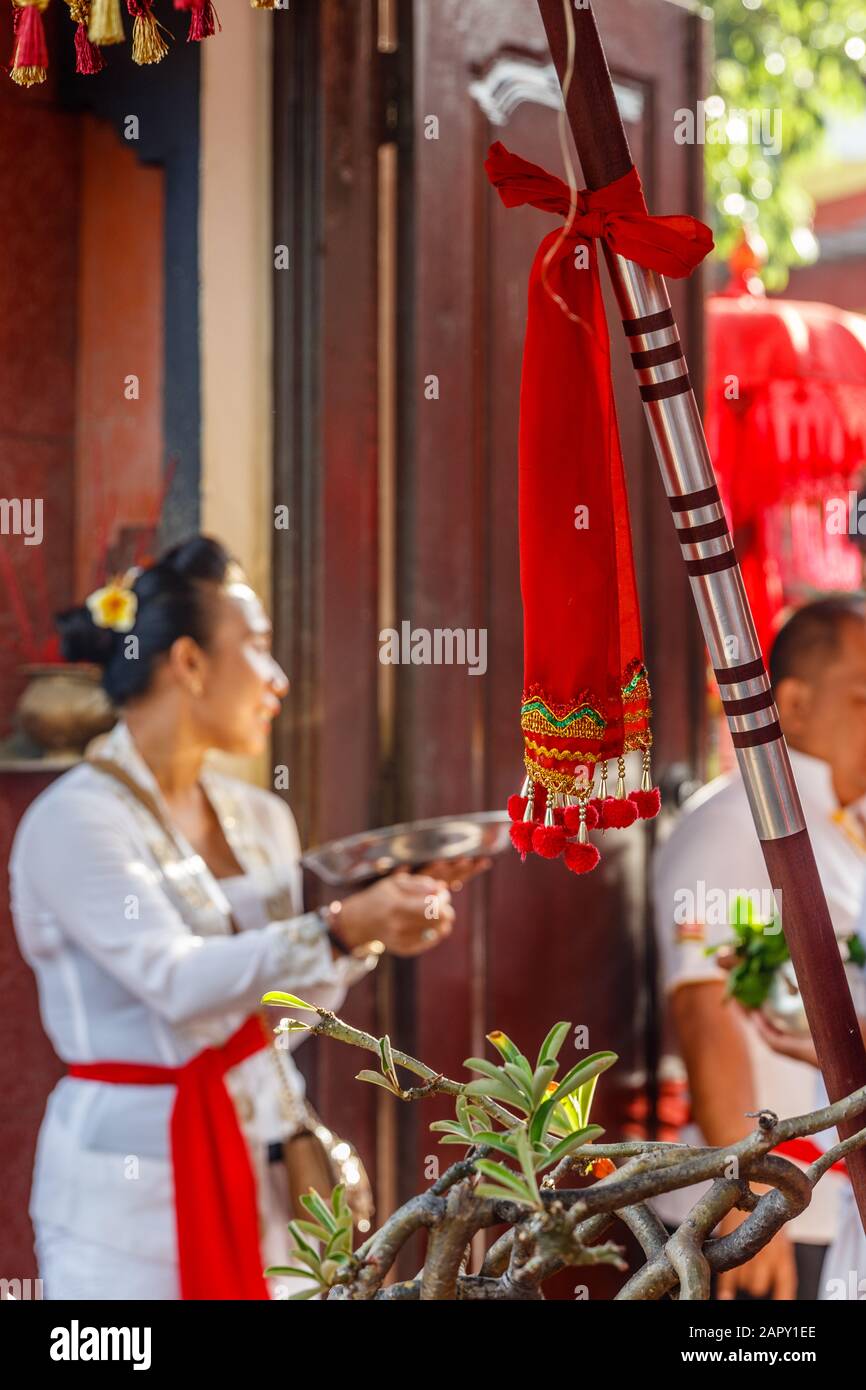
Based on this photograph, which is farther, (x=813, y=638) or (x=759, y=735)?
(x=813, y=638)

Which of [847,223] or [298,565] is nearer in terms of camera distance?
[298,565]

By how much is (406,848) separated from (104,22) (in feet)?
3.83

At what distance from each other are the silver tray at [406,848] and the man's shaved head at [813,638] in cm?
66

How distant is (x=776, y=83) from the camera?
4.16 m

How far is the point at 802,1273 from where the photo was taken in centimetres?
221

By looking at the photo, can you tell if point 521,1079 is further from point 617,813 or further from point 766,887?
point 766,887

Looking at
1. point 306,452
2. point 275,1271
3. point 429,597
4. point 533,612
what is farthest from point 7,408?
point 275,1271

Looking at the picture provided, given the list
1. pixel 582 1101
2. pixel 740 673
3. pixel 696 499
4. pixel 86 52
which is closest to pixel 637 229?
pixel 696 499

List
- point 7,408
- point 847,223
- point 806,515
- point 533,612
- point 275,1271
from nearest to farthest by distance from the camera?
point 275,1271
point 533,612
point 7,408
point 806,515
point 847,223

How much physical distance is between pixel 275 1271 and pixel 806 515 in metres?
2.33

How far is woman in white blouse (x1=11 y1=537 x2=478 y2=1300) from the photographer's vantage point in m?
1.61

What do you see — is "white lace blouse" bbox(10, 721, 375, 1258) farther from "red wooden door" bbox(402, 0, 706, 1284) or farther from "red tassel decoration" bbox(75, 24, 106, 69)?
"red tassel decoration" bbox(75, 24, 106, 69)

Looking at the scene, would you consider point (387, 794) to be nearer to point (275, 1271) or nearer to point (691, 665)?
point (691, 665)

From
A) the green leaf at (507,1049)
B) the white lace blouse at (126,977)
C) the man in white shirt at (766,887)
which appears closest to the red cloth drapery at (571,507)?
the green leaf at (507,1049)
